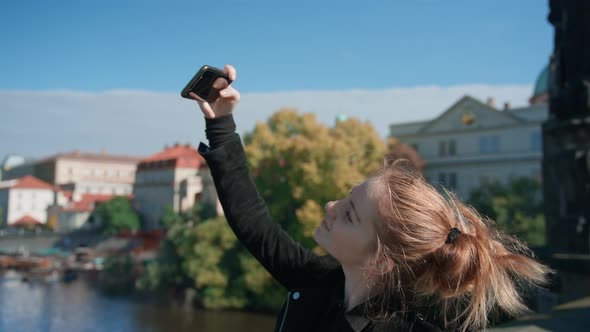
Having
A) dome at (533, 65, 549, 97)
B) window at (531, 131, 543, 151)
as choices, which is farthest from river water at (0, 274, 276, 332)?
dome at (533, 65, 549, 97)

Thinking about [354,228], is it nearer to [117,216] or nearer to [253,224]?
[253,224]

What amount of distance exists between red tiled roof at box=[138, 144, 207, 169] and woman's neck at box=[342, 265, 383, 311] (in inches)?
1836

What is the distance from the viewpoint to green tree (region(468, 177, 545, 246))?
23.3 m

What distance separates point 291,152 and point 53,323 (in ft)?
34.7

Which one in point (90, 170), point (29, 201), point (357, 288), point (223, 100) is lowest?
point (29, 201)

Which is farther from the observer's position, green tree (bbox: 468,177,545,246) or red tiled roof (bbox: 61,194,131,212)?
red tiled roof (bbox: 61,194,131,212)

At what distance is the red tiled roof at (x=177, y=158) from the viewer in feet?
168

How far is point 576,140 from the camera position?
22.3ft

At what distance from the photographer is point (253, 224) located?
1859 mm

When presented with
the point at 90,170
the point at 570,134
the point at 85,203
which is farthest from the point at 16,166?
the point at 570,134

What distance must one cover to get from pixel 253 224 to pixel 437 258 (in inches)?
23.3

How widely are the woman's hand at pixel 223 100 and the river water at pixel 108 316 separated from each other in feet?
61.4

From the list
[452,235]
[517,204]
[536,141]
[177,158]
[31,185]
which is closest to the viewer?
[452,235]

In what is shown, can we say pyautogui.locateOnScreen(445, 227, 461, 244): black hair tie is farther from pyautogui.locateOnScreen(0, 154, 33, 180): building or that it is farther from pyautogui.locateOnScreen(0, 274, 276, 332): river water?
pyautogui.locateOnScreen(0, 154, 33, 180): building
